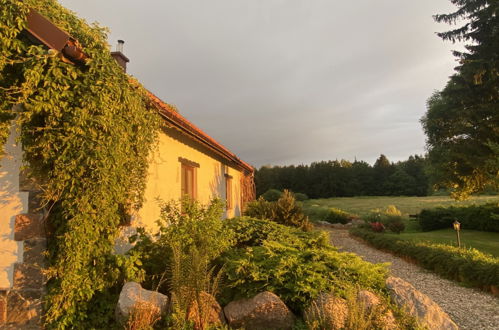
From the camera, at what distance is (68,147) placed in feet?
10.8

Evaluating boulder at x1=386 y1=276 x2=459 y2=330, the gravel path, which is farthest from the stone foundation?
the gravel path

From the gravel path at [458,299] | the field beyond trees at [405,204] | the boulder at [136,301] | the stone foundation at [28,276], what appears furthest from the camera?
the field beyond trees at [405,204]

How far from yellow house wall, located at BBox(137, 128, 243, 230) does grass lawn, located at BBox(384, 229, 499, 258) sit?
7.98 m

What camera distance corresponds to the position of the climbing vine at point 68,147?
10.6 feet

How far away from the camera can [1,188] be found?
3486 millimetres

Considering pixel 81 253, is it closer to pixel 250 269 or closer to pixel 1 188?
pixel 1 188

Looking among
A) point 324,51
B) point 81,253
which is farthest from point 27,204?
point 324,51

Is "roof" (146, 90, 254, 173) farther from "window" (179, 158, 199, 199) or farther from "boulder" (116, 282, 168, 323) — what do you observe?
"boulder" (116, 282, 168, 323)

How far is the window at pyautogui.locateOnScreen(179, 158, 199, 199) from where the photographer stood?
23.3 feet

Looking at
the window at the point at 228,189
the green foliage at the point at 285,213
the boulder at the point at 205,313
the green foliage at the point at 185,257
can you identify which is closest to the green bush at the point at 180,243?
the green foliage at the point at 185,257

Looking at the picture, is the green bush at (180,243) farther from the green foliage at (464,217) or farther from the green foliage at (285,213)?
the green foliage at (464,217)

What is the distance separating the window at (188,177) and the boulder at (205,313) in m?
3.86

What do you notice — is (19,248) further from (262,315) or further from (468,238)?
(468,238)

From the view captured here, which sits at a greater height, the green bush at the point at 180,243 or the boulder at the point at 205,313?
the green bush at the point at 180,243
